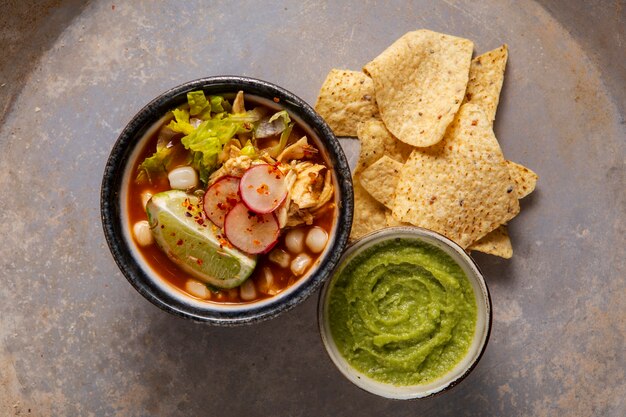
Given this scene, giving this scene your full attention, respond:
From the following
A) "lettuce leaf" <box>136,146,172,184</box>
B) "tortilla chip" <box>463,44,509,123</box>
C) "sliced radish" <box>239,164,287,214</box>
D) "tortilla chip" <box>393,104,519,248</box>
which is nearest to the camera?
"sliced radish" <box>239,164,287,214</box>

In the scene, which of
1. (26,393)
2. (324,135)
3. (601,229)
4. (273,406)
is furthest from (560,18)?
(26,393)

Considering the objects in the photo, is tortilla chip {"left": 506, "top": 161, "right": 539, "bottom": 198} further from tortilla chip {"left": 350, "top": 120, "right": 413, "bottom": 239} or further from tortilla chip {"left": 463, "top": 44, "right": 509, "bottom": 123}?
tortilla chip {"left": 350, "top": 120, "right": 413, "bottom": 239}

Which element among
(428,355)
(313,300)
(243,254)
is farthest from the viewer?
(313,300)

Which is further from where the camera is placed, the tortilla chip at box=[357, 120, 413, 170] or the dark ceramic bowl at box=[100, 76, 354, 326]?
the tortilla chip at box=[357, 120, 413, 170]

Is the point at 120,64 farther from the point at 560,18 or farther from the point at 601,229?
the point at 601,229

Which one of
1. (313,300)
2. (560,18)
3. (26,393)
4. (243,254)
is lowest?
(26,393)

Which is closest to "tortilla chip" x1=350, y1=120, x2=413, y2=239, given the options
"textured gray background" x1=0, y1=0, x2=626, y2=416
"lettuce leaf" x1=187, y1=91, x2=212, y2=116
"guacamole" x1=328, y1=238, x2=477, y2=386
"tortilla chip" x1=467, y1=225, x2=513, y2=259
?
"textured gray background" x1=0, y1=0, x2=626, y2=416

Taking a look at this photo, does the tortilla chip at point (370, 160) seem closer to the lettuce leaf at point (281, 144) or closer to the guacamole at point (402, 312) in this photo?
the guacamole at point (402, 312)
